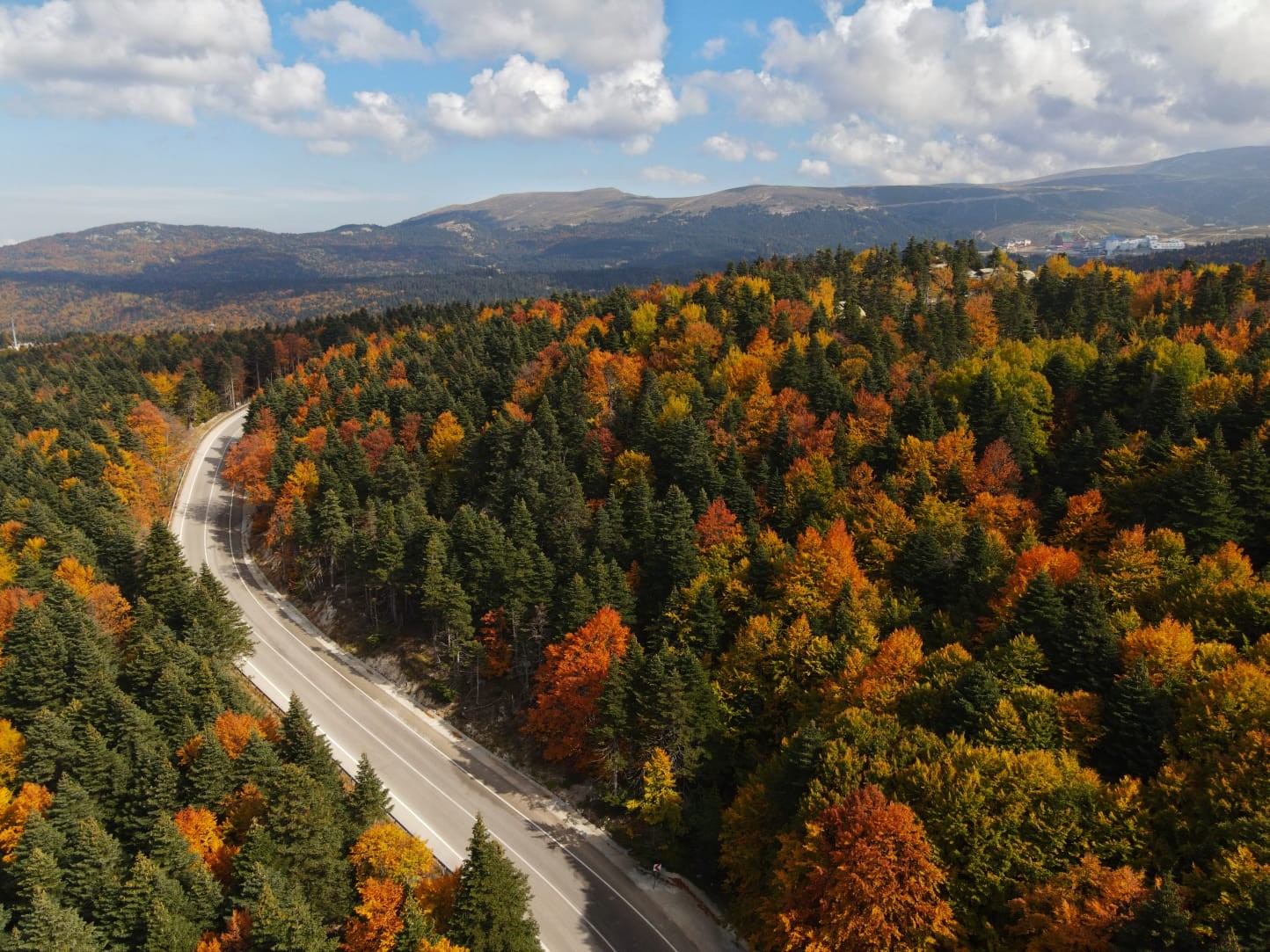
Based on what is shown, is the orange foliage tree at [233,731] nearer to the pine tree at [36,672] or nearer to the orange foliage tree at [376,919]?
the pine tree at [36,672]

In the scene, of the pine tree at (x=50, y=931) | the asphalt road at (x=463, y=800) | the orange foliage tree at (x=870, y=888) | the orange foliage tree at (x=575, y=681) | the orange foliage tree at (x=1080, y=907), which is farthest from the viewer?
the orange foliage tree at (x=575, y=681)

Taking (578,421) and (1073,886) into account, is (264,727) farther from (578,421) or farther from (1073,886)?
(1073,886)

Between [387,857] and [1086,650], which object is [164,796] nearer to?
[387,857]

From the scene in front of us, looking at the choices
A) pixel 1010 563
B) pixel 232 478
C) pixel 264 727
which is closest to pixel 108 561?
pixel 232 478

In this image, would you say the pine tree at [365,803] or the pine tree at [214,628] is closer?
the pine tree at [365,803]

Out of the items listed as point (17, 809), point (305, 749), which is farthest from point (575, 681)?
point (17, 809)

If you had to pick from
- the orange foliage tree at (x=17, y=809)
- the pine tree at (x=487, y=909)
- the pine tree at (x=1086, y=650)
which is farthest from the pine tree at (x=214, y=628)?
the pine tree at (x=1086, y=650)
